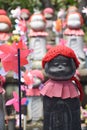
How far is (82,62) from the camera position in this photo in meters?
6.11

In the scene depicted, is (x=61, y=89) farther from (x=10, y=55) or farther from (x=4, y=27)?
(x=4, y=27)

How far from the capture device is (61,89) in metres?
3.41

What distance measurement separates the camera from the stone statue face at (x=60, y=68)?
3408mm

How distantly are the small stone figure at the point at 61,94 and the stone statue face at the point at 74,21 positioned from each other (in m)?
2.75

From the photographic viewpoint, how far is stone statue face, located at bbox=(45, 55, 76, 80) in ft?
11.2

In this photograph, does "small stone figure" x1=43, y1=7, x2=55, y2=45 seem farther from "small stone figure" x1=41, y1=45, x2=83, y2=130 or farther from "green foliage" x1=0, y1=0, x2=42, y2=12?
"small stone figure" x1=41, y1=45, x2=83, y2=130

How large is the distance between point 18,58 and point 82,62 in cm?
288

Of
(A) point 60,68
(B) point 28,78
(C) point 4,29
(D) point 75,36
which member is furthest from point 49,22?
(A) point 60,68

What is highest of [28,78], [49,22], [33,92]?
[49,22]

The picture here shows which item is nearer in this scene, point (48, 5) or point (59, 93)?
point (59, 93)

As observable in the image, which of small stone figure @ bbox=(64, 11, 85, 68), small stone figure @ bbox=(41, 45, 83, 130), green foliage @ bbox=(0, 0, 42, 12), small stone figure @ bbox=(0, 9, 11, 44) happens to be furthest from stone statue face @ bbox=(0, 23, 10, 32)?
green foliage @ bbox=(0, 0, 42, 12)

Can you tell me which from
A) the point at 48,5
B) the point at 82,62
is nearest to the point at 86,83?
the point at 82,62

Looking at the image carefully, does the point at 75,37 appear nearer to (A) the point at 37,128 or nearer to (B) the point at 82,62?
(B) the point at 82,62

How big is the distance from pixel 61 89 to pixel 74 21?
2.88 meters
